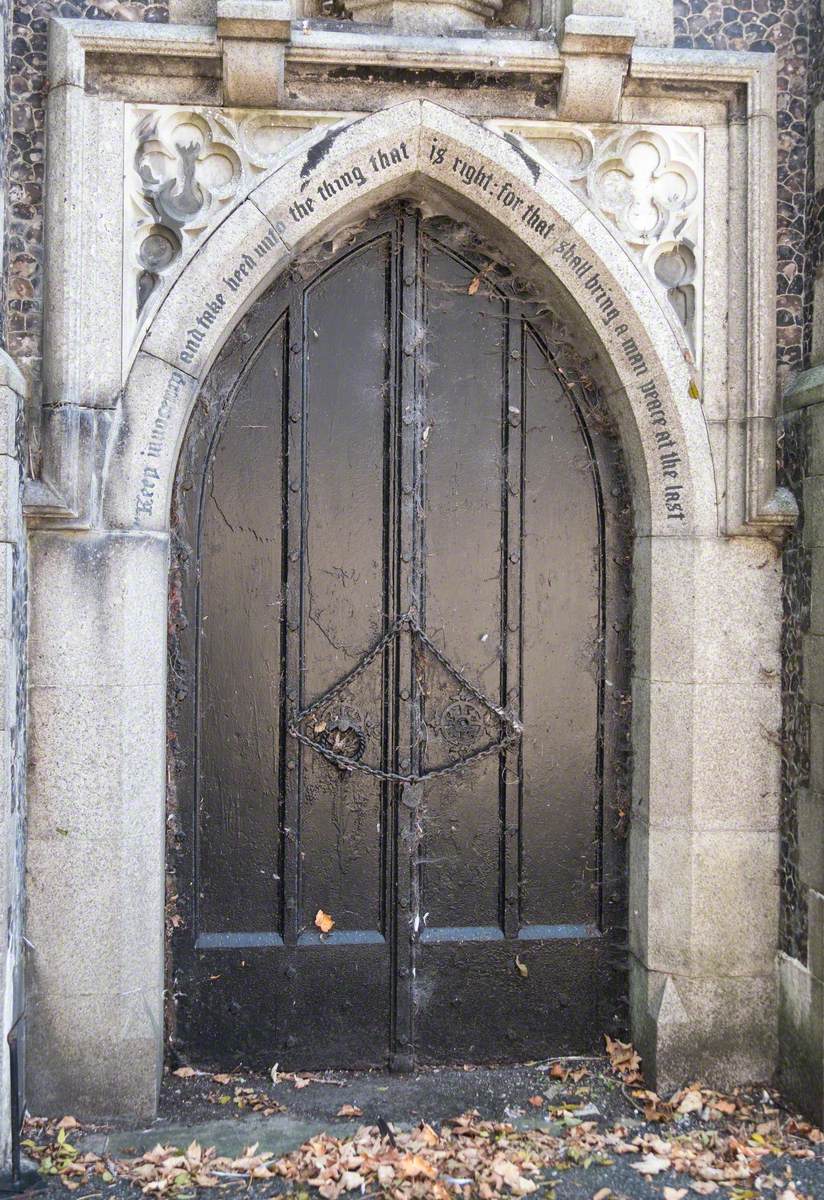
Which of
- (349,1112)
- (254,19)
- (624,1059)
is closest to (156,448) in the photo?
(254,19)

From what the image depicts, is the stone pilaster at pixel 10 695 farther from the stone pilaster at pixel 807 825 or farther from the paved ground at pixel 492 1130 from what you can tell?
the stone pilaster at pixel 807 825

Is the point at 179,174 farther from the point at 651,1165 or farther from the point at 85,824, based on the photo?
the point at 651,1165

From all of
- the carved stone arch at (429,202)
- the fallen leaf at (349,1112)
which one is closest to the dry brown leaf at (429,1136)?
the fallen leaf at (349,1112)

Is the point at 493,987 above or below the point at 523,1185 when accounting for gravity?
above

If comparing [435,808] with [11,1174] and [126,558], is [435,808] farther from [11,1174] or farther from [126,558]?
[11,1174]

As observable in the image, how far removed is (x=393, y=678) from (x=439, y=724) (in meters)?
0.25

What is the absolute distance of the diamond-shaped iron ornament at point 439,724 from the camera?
3.79 metres

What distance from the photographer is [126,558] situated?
3465 millimetres

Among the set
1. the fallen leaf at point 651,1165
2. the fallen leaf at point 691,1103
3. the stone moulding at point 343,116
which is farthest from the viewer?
the fallen leaf at point 691,1103

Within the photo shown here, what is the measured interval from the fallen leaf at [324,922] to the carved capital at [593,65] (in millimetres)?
3028

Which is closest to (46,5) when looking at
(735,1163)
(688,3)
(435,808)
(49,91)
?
(49,91)

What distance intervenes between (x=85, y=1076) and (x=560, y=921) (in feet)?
5.87

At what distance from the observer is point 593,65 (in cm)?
350

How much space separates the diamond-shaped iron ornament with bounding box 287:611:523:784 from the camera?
379 centimetres
